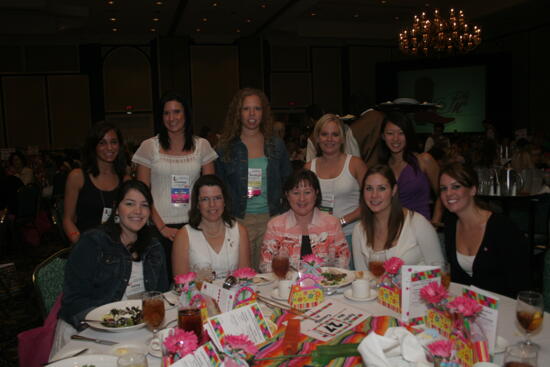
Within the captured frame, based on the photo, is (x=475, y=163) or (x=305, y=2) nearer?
(x=475, y=163)

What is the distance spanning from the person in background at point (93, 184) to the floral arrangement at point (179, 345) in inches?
80.4

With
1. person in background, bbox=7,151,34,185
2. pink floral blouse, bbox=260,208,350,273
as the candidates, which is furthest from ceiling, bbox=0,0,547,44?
pink floral blouse, bbox=260,208,350,273

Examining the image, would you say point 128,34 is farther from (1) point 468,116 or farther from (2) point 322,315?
(2) point 322,315

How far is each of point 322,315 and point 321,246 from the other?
0.89 meters

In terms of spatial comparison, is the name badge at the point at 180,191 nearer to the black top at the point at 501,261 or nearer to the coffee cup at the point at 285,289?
the coffee cup at the point at 285,289

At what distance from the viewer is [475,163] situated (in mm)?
7000

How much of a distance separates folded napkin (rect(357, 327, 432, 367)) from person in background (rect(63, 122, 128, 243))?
2.32m

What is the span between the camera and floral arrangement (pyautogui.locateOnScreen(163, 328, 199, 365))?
121 cm

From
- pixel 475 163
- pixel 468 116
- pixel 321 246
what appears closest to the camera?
pixel 321 246

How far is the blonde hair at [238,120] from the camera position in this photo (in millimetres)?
3242

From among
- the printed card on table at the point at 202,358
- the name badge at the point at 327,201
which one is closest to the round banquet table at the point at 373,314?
the printed card on table at the point at 202,358

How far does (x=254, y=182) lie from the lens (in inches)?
126

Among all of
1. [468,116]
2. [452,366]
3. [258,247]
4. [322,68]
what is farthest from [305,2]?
[452,366]

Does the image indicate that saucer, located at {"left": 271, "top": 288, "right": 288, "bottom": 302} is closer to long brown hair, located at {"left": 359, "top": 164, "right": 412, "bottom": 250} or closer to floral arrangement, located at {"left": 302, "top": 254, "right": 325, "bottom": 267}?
floral arrangement, located at {"left": 302, "top": 254, "right": 325, "bottom": 267}
